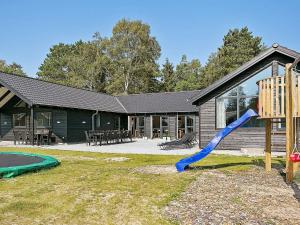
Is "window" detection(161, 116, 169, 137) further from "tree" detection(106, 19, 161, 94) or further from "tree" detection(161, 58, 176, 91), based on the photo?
"tree" detection(161, 58, 176, 91)

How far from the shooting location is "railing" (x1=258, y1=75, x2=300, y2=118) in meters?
7.88

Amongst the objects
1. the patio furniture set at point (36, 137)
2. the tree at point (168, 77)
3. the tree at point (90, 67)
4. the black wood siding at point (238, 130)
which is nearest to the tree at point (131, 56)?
the tree at point (90, 67)

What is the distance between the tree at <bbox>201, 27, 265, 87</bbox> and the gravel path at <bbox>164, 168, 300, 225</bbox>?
36.4 metres

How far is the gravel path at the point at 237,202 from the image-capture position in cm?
470

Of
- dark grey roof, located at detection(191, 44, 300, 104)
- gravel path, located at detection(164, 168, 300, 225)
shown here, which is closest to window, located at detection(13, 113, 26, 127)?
dark grey roof, located at detection(191, 44, 300, 104)

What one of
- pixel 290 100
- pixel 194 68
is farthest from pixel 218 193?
pixel 194 68

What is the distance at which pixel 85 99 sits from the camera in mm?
24203

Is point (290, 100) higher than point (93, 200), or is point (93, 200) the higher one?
point (290, 100)

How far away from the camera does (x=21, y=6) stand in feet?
54.3

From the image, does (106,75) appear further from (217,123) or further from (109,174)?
(109,174)

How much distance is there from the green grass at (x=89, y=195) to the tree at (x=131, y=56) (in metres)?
35.5

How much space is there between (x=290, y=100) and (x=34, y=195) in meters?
6.47

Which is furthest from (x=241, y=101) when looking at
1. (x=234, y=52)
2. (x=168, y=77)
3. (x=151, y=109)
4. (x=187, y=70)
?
(x=187, y=70)

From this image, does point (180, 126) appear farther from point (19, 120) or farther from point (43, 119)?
point (19, 120)
